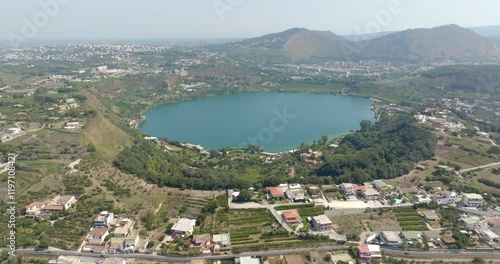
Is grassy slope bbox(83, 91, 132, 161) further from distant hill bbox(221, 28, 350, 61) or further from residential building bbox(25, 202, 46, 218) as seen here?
distant hill bbox(221, 28, 350, 61)

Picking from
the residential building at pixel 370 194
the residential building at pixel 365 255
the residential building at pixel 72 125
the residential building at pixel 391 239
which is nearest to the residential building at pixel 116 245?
the residential building at pixel 365 255

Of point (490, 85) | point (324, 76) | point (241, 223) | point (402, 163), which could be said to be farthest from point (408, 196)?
point (324, 76)

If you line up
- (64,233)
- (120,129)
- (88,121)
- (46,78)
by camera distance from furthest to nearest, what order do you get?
(46,78)
(120,129)
(88,121)
(64,233)

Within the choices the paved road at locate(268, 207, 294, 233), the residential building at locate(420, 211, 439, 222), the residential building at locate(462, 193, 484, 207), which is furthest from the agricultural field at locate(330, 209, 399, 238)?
the residential building at locate(462, 193, 484, 207)

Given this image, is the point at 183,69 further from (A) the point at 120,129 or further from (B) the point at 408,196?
(B) the point at 408,196

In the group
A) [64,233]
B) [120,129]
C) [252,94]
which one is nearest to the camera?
[64,233]

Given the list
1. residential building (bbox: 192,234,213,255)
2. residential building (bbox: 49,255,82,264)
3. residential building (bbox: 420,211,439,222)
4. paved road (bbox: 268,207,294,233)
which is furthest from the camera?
residential building (bbox: 420,211,439,222)

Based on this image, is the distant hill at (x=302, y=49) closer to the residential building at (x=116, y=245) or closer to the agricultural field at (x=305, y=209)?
the agricultural field at (x=305, y=209)

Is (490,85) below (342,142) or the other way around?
the other way around
